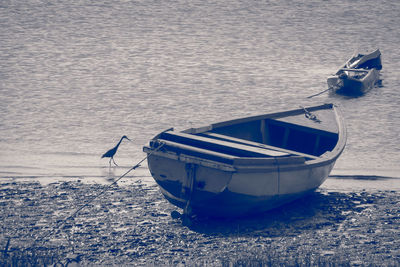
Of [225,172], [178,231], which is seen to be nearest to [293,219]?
[225,172]

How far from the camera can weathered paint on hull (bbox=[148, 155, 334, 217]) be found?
30.1ft

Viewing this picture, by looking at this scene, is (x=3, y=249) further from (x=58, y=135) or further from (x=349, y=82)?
(x=349, y=82)

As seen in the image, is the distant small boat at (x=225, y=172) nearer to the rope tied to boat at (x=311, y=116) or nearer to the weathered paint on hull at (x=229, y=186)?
the weathered paint on hull at (x=229, y=186)

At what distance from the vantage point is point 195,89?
19000 millimetres

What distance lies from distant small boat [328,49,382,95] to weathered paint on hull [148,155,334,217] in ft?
29.1

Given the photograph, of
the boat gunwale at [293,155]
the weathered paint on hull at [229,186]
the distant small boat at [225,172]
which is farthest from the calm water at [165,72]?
the weathered paint on hull at [229,186]

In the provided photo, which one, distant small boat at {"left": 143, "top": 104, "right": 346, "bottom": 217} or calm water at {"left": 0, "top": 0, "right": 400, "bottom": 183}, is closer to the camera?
distant small boat at {"left": 143, "top": 104, "right": 346, "bottom": 217}

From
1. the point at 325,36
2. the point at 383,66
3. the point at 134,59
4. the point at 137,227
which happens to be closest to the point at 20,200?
the point at 137,227

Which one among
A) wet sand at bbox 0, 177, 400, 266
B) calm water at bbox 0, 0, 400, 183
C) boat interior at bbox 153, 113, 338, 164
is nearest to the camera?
wet sand at bbox 0, 177, 400, 266

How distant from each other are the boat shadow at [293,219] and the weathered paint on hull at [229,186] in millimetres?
168

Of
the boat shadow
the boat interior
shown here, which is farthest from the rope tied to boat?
the boat shadow

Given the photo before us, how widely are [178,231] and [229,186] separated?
0.97 m

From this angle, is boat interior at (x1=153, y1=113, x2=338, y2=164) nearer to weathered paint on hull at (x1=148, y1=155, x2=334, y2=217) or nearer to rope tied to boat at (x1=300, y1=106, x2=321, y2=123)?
weathered paint on hull at (x1=148, y1=155, x2=334, y2=217)

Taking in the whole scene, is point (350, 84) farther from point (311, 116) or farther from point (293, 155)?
point (293, 155)
